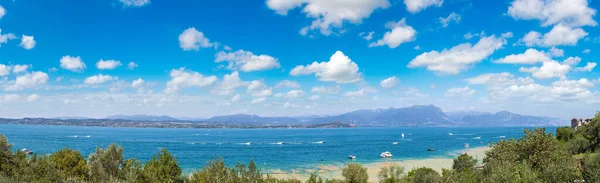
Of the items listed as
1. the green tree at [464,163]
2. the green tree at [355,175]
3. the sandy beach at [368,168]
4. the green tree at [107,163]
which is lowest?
the sandy beach at [368,168]

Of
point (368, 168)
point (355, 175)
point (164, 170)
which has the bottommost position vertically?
point (368, 168)

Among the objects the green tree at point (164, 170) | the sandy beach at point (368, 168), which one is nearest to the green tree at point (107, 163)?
the green tree at point (164, 170)

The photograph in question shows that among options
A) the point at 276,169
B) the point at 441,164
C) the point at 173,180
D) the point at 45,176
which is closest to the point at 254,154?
the point at 276,169

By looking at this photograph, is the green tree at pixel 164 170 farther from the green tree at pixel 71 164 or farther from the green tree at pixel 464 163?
the green tree at pixel 464 163

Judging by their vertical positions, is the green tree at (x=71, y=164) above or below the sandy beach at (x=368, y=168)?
above

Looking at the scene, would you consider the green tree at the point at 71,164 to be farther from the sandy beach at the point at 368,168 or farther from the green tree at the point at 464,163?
the green tree at the point at 464,163

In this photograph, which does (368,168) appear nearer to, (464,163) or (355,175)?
(464,163)

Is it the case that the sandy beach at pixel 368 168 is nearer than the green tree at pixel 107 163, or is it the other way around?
the green tree at pixel 107 163

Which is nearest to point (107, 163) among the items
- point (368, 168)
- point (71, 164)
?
point (71, 164)

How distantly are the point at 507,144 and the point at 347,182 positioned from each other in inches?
1113

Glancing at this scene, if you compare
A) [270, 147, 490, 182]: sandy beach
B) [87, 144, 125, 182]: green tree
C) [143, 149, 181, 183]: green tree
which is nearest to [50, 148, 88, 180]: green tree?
[87, 144, 125, 182]: green tree

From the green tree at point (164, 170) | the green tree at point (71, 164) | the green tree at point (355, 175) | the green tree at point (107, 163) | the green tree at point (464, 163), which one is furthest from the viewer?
the green tree at point (464, 163)

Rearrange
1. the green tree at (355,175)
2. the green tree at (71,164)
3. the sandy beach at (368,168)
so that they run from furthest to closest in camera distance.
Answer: the sandy beach at (368,168) → the green tree at (355,175) → the green tree at (71,164)

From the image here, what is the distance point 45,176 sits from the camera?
36812 mm
